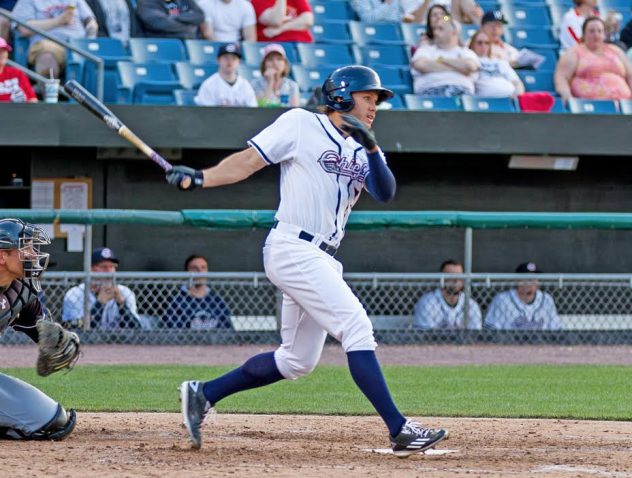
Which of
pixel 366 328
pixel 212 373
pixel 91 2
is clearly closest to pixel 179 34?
pixel 91 2

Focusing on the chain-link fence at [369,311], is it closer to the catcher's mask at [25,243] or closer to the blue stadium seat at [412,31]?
the blue stadium seat at [412,31]

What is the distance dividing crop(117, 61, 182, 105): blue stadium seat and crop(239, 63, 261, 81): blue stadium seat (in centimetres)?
66

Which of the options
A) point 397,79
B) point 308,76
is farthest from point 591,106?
point 308,76

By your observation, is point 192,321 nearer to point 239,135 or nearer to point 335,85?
point 239,135

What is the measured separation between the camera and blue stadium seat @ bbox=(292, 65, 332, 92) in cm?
1103

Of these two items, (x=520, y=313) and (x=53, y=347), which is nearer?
(x=53, y=347)

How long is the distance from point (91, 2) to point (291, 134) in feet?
24.2

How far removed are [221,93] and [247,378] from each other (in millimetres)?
5994

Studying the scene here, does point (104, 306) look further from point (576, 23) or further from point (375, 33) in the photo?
point (576, 23)

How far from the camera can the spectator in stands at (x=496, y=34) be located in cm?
1143

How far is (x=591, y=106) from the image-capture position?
11188mm

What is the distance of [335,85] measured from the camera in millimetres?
4664

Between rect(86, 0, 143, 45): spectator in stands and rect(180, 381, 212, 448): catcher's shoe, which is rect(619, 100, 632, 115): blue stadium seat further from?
rect(180, 381, 212, 448): catcher's shoe

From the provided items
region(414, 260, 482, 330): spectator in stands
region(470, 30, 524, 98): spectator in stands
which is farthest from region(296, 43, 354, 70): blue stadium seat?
region(414, 260, 482, 330): spectator in stands
